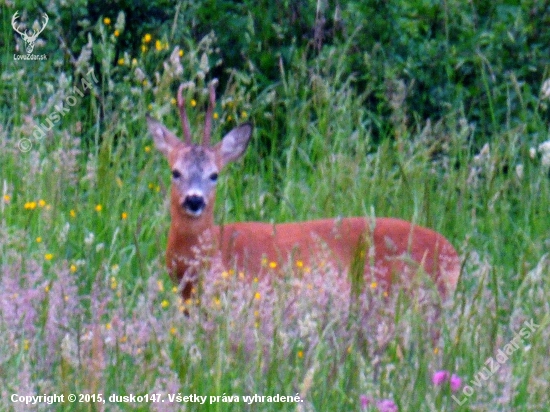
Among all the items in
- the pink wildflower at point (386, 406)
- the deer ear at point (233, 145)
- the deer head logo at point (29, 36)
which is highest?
the deer head logo at point (29, 36)

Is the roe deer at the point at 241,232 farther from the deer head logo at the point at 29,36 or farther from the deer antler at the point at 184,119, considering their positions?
the deer head logo at the point at 29,36

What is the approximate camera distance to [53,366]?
Result: 326 centimetres

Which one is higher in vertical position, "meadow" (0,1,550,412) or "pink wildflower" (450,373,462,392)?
"meadow" (0,1,550,412)

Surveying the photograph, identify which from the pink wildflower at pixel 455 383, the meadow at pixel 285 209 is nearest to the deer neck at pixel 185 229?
the meadow at pixel 285 209

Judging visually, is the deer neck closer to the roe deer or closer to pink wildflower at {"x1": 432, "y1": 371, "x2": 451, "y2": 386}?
the roe deer

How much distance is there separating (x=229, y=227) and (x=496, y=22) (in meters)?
2.83

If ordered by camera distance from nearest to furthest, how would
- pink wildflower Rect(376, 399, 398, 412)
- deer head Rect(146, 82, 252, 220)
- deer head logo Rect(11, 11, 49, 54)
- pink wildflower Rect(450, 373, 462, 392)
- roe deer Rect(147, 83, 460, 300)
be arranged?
1. pink wildflower Rect(376, 399, 398, 412)
2. pink wildflower Rect(450, 373, 462, 392)
3. roe deer Rect(147, 83, 460, 300)
4. deer head Rect(146, 82, 252, 220)
5. deer head logo Rect(11, 11, 49, 54)

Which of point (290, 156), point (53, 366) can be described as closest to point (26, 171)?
point (290, 156)

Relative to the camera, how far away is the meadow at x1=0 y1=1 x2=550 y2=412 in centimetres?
298

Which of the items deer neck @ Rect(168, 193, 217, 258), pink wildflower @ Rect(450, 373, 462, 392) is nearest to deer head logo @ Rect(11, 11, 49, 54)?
deer neck @ Rect(168, 193, 217, 258)

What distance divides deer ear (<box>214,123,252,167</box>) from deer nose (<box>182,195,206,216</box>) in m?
0.48

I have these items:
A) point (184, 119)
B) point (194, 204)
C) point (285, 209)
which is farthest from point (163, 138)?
point (285, 209)

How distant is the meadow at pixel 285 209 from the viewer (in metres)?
2.98

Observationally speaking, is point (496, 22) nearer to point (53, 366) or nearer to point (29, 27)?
point (29, 27)
